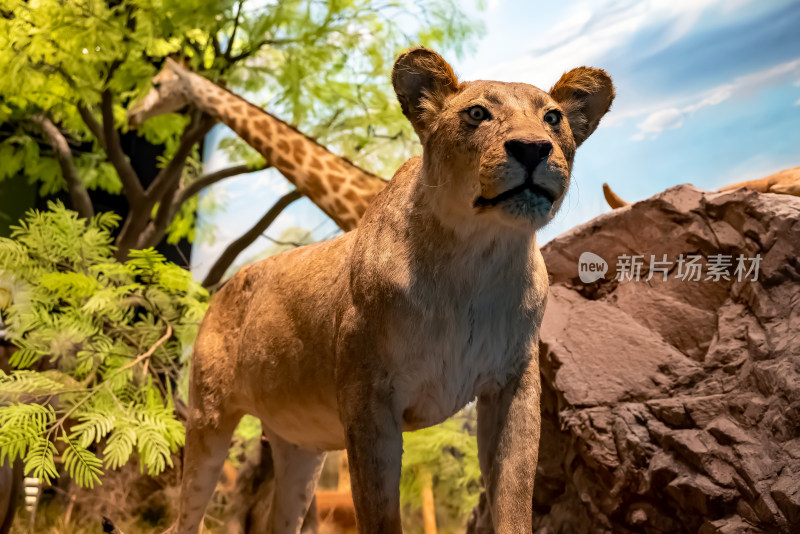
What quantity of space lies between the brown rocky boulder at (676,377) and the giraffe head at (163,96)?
348 cm

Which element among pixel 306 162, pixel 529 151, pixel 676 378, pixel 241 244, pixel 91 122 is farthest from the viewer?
pixel 241 244

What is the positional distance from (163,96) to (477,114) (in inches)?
169

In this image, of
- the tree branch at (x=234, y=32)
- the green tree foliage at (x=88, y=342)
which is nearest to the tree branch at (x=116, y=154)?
the tree branch at (x=234, y=32)

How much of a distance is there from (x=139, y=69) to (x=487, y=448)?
211 inches

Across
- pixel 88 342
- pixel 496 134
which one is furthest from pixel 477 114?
pixel 88 342

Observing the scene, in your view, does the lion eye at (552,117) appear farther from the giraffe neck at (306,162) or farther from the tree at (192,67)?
the tree at (192,67)

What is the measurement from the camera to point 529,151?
4.99 ft

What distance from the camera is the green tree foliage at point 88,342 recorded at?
3.36m

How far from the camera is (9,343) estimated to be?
4.58m

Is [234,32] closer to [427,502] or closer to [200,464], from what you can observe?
[427,502]

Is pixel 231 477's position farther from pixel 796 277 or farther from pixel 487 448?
pixel 796 277

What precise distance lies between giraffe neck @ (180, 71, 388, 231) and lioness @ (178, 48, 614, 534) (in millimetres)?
2046

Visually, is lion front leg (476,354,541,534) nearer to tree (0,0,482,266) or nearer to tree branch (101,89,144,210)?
tree (0,0,482,266)

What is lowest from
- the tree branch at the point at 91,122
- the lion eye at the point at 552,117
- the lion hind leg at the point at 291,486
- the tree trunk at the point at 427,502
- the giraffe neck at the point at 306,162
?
the tree trunk at the point at 427,502
